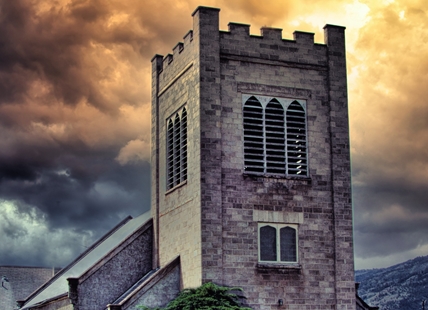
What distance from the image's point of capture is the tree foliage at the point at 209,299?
28.9 m

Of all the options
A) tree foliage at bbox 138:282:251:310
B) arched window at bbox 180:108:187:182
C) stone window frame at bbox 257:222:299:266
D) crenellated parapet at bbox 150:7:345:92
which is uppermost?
crenellated parapet at bbox 150:7:345:92

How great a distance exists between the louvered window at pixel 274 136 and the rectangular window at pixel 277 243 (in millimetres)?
2237

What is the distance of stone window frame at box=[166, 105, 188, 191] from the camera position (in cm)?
3325

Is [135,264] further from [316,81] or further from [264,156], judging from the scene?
[316,81]

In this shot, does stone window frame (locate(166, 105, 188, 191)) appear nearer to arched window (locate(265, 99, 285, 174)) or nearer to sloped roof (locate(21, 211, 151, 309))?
arched window (locate(265, 99, 285, 174))

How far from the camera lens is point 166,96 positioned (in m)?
36.0

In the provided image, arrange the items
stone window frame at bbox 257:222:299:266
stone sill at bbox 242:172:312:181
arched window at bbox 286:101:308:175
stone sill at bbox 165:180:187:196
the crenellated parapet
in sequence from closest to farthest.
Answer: stone window frame at bbox 257:222:299:266 < stone sill at bbox 242:172:312:181 < the crenellated parapet < arched window at bbox 286:101:308:175 < stone sill at bbox 165:180:187:196

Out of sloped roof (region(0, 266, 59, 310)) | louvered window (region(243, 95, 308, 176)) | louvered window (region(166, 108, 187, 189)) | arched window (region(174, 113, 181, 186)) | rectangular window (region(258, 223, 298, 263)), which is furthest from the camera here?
sloped roof (region(0, 266, 59, 310))

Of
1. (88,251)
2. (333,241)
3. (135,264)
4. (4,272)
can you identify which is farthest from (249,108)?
(4,272)

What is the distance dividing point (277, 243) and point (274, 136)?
4.38 meters

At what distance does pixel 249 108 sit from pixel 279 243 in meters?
5.53

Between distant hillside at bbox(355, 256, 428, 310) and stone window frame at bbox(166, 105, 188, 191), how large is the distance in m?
82.6

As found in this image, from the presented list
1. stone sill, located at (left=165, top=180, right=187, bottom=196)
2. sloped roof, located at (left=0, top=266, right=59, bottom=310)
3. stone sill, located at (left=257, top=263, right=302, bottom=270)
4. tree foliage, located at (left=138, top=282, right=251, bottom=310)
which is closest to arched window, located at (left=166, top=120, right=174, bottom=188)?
stone sill, located at (left=165, top=180, right=187, bottom=196)

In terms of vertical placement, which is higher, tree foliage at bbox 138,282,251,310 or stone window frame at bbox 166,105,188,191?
Answer: stone window frame at bbox 166,105,188,191
